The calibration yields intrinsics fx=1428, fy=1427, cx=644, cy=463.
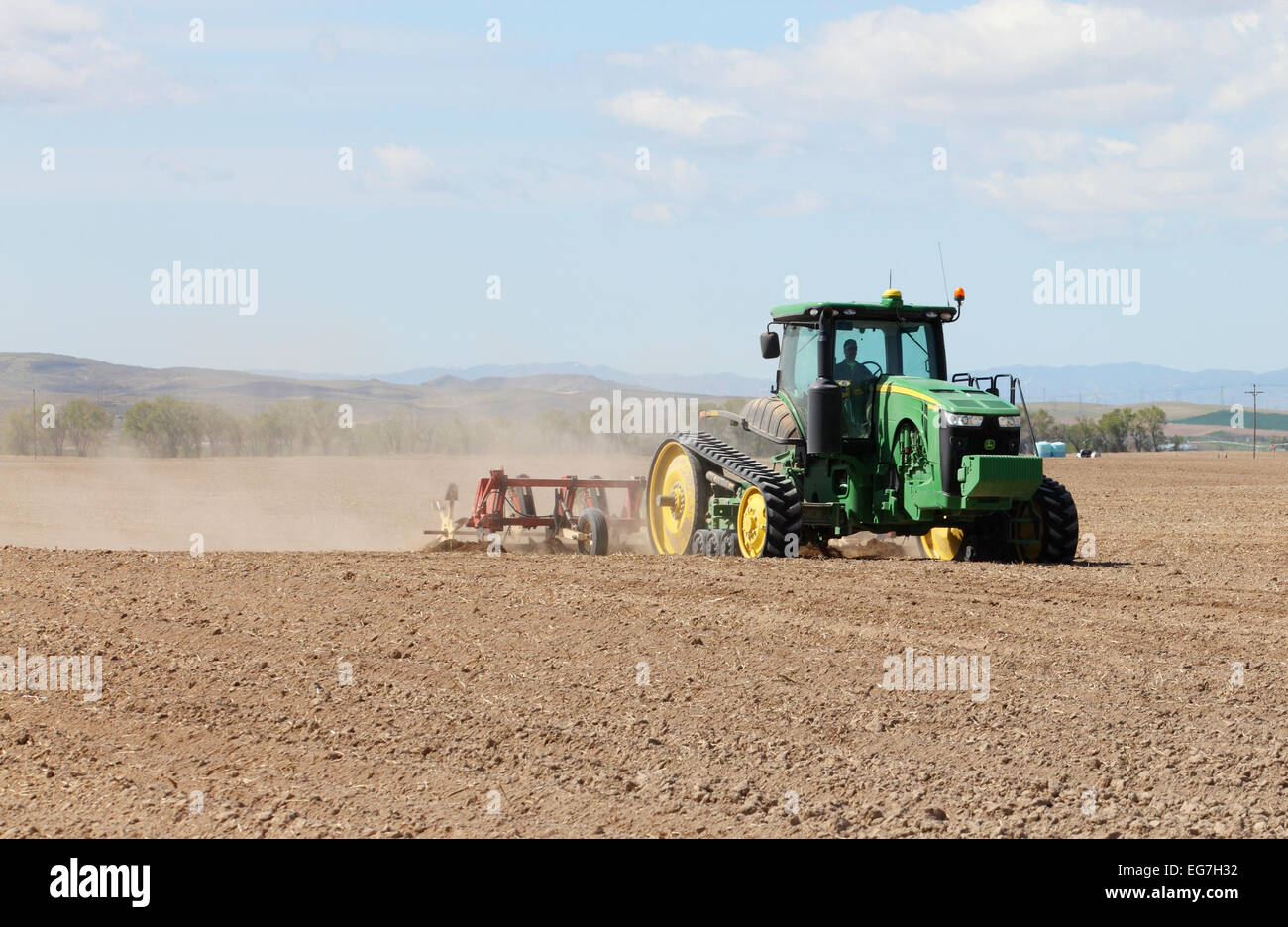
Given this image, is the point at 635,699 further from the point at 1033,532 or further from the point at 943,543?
the point at 943,543

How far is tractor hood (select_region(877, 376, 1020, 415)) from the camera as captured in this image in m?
13.6

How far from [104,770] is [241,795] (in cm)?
91

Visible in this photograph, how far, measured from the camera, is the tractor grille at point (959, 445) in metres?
13.6

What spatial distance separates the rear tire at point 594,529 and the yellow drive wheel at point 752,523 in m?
1.95

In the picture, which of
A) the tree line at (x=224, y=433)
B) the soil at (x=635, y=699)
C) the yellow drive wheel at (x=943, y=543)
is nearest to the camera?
the soil at (x=635, y=699)

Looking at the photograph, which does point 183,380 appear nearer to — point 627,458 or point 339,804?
point 627,458

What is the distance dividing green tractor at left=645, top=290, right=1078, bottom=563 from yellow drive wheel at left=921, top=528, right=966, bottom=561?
2 centimetres

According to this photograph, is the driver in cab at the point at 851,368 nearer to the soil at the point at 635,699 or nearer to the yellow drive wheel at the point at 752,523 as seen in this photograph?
the yellow drive wheel at the point at 752,523

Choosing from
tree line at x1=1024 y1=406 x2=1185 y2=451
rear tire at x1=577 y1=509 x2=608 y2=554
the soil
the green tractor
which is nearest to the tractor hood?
the green tractor

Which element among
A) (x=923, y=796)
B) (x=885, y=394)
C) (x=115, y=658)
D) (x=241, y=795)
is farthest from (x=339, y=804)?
(x=885, y=394)

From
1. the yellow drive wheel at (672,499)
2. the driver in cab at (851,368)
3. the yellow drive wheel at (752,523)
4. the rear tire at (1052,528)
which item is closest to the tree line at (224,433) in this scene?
the yellow drive wheel at (672,499)

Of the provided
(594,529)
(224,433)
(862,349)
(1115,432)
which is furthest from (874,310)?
(1115,432)

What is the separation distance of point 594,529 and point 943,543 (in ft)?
13.0
